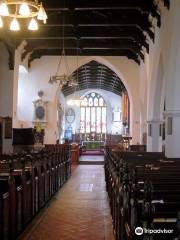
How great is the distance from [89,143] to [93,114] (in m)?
7.16

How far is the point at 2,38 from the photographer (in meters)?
14.6

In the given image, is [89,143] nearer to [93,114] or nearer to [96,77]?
[96,77]

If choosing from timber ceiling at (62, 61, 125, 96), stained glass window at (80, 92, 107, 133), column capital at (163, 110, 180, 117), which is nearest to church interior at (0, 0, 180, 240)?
column capital at (163, 110, 180, 117)

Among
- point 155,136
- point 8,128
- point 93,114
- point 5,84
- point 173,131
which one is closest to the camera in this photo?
point 173,131

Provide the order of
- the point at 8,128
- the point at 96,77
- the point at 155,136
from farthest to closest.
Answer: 1. the point at 96,77
2. the point at 8,128
3. the point at 155,136

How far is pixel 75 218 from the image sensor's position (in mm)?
6996

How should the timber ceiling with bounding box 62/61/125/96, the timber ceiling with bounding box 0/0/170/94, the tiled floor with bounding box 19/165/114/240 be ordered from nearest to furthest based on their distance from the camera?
1. the tiled floor with bounding box 19/165/114/240
2. the timber ceiling with bounding box 0/0/170/94
3. the timber ceiling with bounding box 62/61/125/96

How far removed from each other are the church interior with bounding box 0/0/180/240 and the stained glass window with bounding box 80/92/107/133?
4124 mm

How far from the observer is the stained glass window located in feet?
112

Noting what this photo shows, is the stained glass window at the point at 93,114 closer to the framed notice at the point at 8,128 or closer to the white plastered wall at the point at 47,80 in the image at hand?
the white plastered wall at the point at 47,80

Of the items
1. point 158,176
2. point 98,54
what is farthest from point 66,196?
point 98,54

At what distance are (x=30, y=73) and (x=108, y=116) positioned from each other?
15318 millimetres

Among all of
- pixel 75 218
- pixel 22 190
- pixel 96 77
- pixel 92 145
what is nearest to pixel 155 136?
pixel 75 218

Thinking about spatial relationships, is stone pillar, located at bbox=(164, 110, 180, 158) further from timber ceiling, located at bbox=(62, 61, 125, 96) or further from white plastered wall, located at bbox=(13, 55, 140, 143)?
timber ceiling, located at bbox=(62, 61, 125, 96)
